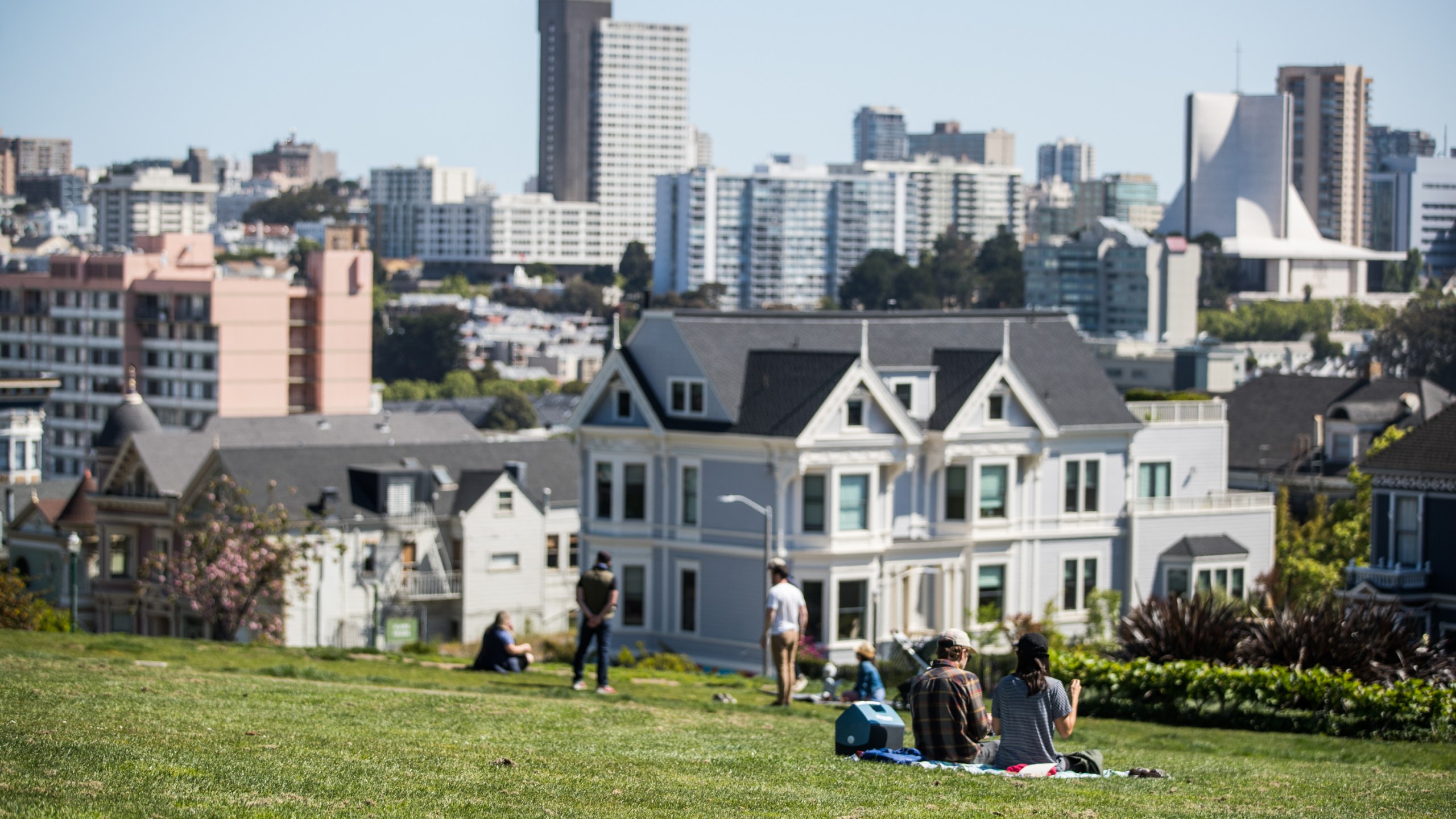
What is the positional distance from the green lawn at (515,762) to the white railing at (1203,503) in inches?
1020

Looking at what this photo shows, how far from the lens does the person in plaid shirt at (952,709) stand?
17.6 m

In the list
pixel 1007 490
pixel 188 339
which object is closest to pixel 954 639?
pixel 1007 490

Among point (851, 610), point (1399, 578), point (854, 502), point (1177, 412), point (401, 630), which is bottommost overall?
point (401, 630)

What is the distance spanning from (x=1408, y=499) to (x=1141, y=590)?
32.1ft

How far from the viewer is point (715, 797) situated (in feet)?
50.8

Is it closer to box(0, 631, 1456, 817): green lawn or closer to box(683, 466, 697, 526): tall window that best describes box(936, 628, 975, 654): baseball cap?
box(0, 631, 1456, 817): green lawn

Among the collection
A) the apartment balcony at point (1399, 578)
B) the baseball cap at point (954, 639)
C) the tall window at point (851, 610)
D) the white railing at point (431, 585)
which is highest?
the baseball cap at point (954, 639)

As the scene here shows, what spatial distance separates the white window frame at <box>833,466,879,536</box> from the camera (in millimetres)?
45438

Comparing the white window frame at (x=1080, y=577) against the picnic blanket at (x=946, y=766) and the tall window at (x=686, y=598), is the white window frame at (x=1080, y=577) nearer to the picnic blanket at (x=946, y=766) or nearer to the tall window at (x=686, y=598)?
the tall window at (x=686, y=598)

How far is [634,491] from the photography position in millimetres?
47906

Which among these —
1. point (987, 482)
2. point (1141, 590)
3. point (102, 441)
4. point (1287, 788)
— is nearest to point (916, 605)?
point (987, 482)

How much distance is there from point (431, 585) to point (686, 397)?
17.7m

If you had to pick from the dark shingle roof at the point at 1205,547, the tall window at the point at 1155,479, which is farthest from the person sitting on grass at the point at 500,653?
the dark shingle roof at the point at 1205,547

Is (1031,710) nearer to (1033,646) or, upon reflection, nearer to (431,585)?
(1033,646)
